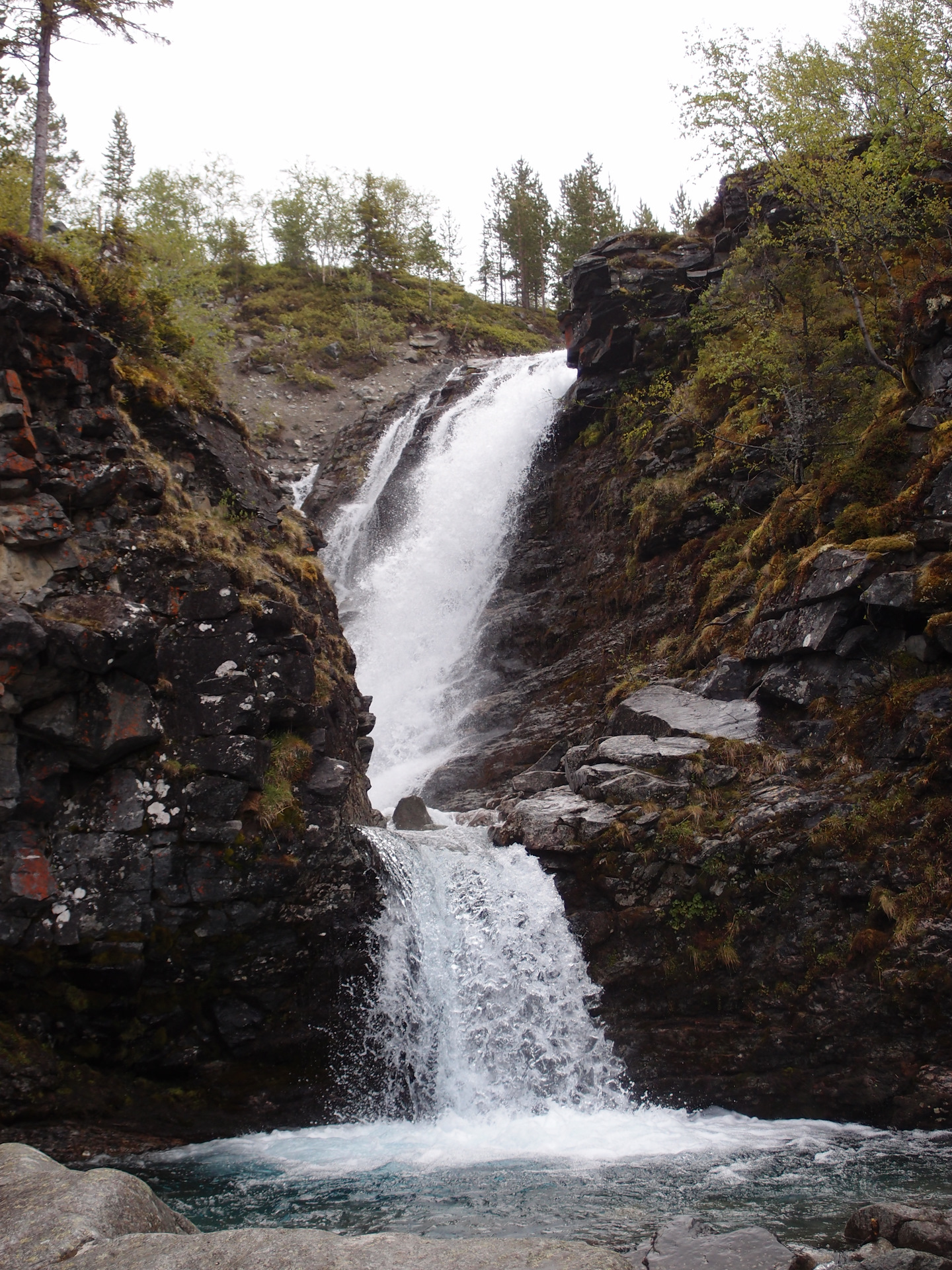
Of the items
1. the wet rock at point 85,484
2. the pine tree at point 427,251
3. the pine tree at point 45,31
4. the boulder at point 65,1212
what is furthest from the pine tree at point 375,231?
the boulder at point 65,1212

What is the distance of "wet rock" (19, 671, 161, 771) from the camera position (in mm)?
9930

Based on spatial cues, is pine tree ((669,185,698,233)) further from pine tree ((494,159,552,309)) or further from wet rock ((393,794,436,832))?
wet rock ((393,794,436,832))

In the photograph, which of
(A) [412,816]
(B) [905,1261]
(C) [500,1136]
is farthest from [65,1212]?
(A) [412,816]

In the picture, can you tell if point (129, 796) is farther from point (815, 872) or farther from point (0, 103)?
point (0, 103)

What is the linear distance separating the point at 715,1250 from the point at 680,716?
9.13 m

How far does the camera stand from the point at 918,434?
13.4 meters

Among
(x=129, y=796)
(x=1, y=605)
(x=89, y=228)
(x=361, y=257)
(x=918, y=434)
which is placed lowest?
(x=129, y=796)

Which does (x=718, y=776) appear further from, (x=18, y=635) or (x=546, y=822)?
(x=18, y=635)

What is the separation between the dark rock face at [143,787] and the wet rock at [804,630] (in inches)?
303

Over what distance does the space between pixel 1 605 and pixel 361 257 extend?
58.5 metres

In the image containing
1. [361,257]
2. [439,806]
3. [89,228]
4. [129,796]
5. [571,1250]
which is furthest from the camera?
[361,257]

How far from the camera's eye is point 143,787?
34.7 feet

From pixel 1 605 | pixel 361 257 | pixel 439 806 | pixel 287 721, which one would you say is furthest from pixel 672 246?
pixel 361 257

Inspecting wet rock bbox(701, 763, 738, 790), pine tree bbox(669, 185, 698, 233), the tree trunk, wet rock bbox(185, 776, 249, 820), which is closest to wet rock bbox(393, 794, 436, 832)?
wet rock bbox(185, 776, 249, 820)
